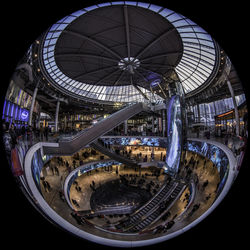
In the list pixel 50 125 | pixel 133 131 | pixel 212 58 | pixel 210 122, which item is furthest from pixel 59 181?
pixel 212 58

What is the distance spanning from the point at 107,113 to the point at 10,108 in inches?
257

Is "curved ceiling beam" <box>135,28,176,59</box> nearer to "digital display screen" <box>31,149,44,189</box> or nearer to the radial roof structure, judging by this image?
the radial roof structure

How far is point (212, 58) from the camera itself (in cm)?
303

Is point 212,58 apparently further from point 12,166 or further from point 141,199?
point 141,199

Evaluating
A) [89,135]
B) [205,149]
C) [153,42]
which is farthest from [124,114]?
[205,149]

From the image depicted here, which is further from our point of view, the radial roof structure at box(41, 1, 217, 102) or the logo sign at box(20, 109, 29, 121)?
the radial roof structure at box(41, 1, 217, 102)

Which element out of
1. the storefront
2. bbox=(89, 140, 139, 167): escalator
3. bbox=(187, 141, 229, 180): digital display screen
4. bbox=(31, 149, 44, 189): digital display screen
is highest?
the storefront

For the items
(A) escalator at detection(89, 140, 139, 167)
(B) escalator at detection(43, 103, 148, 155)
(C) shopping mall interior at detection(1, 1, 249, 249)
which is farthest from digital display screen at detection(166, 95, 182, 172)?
(A) escalator at detection(89, 140, 139, 167)

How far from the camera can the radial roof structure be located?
327cm

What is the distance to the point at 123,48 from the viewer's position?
685 cm

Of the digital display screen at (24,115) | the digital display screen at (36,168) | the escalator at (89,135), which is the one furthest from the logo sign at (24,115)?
the escalator at (89,135)

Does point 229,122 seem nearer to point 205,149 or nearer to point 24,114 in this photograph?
point 205,149

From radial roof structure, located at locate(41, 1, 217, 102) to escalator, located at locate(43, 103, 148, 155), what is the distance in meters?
1.29

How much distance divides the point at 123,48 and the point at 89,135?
5.52 metres
